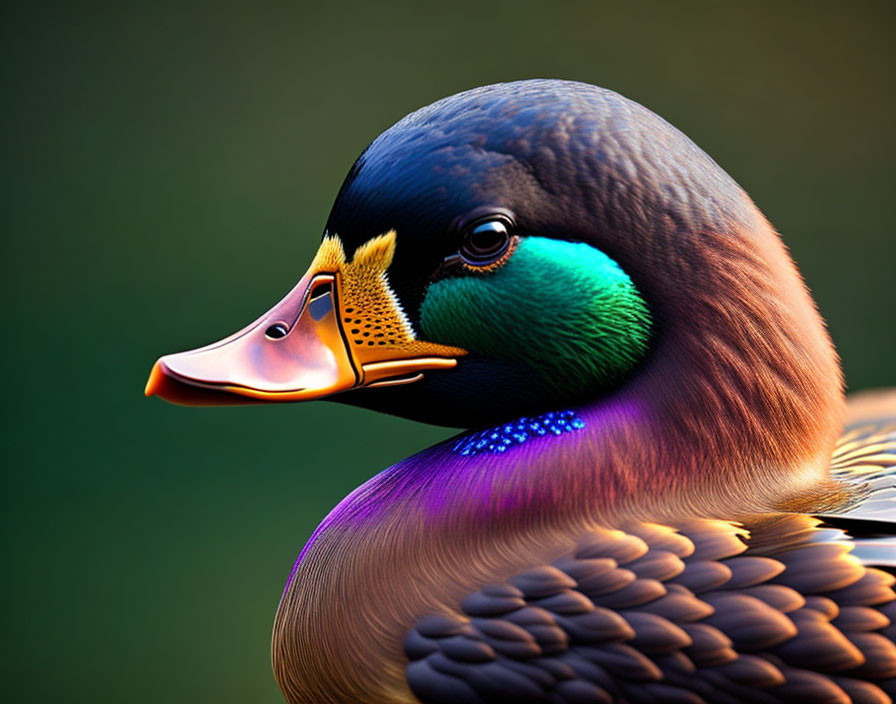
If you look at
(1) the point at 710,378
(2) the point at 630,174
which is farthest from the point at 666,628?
(2) the point at 630,174

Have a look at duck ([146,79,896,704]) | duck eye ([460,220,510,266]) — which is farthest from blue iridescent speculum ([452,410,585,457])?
duck eye ([460,220,510,266])

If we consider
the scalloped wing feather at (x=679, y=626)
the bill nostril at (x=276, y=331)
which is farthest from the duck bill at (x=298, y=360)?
the scalloped wing feather at (x=679, y=626)

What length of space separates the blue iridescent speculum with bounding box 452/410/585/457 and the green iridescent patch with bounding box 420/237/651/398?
0.06ft

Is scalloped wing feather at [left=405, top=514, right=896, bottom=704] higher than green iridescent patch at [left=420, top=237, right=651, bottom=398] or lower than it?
lower

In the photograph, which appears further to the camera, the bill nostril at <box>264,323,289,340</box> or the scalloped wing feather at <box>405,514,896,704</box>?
the bill nostril at <box>264,323,289,340</box>

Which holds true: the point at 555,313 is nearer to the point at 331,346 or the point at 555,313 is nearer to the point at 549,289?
the point at 549,289

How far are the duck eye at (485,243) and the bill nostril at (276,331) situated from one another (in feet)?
0.42

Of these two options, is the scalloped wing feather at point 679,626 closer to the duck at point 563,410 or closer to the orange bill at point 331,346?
the duck at point 563,410

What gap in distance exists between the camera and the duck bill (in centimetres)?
64

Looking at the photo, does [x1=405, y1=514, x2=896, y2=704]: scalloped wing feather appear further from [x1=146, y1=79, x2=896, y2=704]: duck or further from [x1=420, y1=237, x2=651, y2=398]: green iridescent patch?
[x1=420, y1=237, x2=651, y2=398]: green iridescent patch

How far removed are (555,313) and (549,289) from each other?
0.02 metres

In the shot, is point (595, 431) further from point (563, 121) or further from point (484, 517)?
point (563, 121)

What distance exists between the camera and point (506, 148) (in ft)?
2.06

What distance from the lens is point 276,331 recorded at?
26.5 inches
